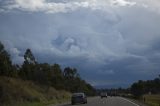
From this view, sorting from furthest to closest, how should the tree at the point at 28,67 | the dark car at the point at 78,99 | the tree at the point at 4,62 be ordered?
the tree at the point at 28,67 < the tree at the point at 4,62 < the dark car at the point at 78,99

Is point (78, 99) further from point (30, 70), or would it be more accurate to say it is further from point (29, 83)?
point (30, 70)

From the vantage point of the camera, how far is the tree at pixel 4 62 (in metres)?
76.3

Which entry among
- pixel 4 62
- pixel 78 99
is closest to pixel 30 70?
pixel 4 62

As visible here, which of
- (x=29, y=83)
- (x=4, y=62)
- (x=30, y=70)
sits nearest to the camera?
(x=4, y=62)

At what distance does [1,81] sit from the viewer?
68.6m

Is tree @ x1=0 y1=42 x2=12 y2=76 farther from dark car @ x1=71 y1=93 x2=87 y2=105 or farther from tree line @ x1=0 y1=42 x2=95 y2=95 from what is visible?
dark car @ x1=71 y1=93 x2=87 y2=105

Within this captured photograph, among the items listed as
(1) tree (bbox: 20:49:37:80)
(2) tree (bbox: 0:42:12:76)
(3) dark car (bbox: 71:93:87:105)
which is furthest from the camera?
(1) tree (bbox: 20:49:37:80)

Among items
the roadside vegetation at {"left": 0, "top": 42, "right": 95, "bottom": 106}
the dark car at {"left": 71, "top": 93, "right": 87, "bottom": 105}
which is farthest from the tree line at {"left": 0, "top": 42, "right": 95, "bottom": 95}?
the dark car at {"left": 71, "top": 93, "right": 87, "bottom": 105}

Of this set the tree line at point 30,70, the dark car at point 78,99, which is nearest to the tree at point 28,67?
the tree line at point 30,70

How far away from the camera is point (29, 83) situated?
89188mm

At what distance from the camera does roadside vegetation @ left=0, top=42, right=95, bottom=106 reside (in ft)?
216

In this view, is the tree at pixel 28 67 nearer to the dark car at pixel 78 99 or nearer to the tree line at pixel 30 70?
the tree line at pixel 30 70

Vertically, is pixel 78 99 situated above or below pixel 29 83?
below

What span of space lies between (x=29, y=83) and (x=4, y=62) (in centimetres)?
1415
